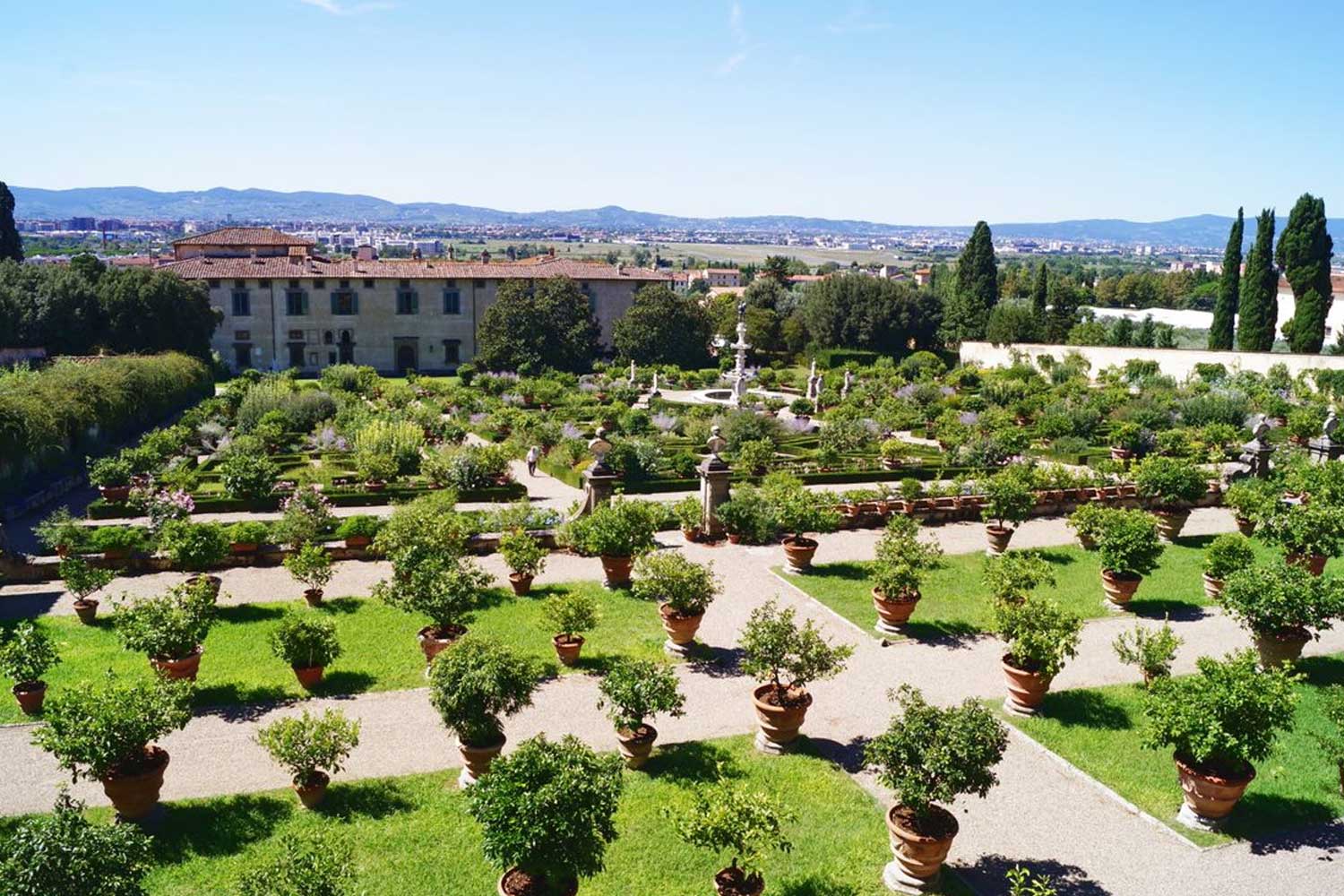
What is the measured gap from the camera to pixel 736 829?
7973 millimetres

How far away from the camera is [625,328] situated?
52188 mm

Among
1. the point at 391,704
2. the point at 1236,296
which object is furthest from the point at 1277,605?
the point at 1236,296

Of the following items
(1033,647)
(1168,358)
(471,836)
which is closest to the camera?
(471,836)

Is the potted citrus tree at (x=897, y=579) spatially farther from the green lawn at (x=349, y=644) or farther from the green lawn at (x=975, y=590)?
the green lawn at (x=349, y=644)

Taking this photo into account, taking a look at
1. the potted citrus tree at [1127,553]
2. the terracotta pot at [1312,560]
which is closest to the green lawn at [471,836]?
the potted citrus tree at [1127,553]

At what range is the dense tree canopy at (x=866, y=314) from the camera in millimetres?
56281

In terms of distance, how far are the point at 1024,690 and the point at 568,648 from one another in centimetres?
615

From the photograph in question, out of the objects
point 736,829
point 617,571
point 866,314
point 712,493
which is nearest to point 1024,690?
point 736,829

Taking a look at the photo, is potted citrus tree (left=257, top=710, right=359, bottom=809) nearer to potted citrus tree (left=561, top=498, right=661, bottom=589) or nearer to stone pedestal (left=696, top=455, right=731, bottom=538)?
potted citrus tree (left=561, top=498, right=661, bottom=589)

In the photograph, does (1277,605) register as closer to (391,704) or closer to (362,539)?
(391,704)

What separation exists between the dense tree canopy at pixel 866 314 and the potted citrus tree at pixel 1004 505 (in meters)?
36.9

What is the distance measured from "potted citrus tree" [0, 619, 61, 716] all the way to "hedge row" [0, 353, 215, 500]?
13.5 meters

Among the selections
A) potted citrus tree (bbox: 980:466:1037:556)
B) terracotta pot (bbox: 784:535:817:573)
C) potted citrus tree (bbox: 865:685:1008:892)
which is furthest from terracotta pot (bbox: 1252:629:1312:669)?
terracotta pot (bbox: 784:535:817:573)

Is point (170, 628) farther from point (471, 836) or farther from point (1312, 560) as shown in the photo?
point (1312, 560)
